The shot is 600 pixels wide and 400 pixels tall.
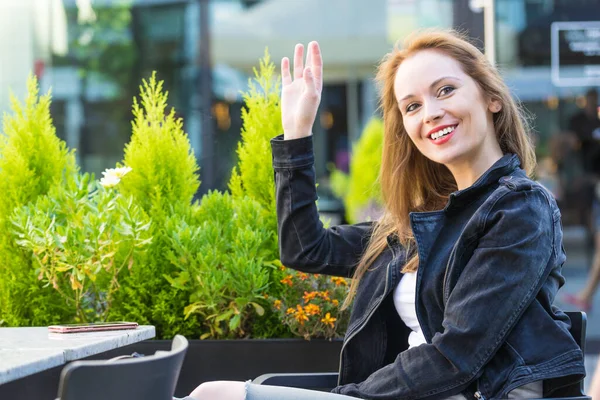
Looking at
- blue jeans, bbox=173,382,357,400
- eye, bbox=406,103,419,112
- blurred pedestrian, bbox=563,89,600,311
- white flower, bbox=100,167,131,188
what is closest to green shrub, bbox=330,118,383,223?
blurred pedestrian, bbox=563,89,600,311

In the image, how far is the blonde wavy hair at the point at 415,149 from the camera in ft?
7.95

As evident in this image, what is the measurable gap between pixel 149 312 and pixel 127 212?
402mm

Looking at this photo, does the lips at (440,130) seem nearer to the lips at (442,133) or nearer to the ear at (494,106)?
the lips at (442,133)

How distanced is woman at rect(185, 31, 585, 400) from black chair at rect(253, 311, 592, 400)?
6cm

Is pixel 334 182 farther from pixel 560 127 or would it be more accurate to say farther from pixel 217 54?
pixel 560 127

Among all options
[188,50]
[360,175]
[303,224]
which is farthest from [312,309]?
[360,175]

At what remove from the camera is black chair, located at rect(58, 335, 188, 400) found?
1485 mm

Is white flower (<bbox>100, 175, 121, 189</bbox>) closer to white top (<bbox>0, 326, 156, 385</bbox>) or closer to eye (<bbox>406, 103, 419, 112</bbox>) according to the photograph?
white top (<bbox>0, 326, 156, 385</bbox>)

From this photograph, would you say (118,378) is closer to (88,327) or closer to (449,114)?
(88,327)

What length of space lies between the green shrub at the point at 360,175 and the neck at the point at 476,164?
469cm

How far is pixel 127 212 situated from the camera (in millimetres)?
3033

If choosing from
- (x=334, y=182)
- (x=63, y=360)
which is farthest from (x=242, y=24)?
(x=63, y=360)

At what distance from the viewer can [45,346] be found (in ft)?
6.51

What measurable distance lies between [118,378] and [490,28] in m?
5.36
